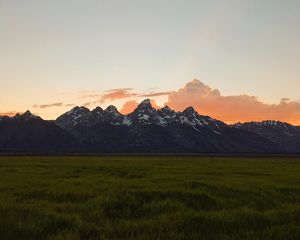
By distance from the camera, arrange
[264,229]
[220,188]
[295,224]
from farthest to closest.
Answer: [220,188]
[295,224]
[264,229]

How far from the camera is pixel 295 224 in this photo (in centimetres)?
1456

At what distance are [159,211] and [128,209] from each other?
1.21m

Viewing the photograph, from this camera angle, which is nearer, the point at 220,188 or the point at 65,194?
the point at 65,194

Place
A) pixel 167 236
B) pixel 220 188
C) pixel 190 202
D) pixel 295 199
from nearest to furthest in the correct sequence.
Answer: pixel 167 236 → pixel 190 202 → pixel 295 199 → pixel 220 188

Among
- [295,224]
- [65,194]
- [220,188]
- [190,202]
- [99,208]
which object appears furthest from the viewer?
[220,188]

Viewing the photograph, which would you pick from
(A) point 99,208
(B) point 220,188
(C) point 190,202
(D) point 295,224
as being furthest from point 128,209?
(B) point 220,188

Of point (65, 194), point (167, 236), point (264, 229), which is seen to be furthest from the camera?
point (65, 194)

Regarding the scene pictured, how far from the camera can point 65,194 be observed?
66.3 ft

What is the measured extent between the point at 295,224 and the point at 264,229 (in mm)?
1791

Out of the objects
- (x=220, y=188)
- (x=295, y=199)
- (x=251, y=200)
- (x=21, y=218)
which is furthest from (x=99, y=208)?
(x=295, y=199)

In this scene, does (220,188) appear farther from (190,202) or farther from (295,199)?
(190,202)

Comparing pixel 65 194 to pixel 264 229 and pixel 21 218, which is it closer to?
pixel 21 218

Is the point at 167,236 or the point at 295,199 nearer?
the point at 167,236

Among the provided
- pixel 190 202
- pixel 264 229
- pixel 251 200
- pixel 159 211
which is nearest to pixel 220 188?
pixel 251 200
